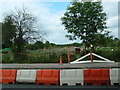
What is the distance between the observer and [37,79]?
9164 mm

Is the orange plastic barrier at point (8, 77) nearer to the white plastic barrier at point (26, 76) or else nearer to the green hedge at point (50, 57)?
the white plastic barrier at point (26, 76)

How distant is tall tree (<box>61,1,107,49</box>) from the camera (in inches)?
1051

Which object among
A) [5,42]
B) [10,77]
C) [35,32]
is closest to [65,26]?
[35,32]

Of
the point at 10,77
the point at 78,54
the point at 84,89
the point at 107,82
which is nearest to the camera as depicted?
the point at 84,89

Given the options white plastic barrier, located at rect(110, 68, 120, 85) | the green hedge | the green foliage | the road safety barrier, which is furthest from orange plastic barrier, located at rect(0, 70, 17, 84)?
the green foliage

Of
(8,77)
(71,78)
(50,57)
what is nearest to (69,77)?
(71,78)

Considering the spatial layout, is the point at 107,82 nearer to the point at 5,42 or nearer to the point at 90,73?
the point at 90,73

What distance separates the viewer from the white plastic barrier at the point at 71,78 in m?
8.73

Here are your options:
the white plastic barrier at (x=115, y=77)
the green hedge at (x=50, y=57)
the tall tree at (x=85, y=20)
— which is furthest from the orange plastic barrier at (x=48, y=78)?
the tall tree at (x=85, y=20)

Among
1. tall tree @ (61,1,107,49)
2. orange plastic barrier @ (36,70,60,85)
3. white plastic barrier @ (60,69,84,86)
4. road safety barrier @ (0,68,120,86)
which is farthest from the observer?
tall tree @ (61,1,107,49)

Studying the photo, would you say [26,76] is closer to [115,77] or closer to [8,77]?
[8,77]

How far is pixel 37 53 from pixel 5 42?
5.22 m

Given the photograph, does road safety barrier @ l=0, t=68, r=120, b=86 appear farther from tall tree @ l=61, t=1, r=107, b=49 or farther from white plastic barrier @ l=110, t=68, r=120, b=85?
tall tree @ l=61, t=1, r=107, b=49

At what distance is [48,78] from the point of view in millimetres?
9055
